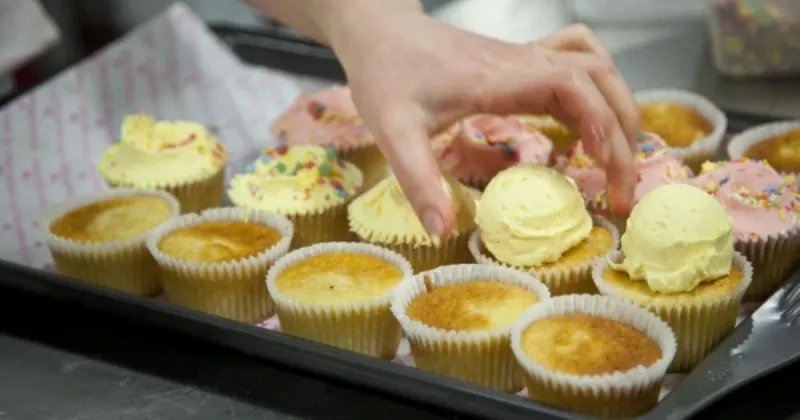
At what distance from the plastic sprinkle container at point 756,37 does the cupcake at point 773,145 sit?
42cm

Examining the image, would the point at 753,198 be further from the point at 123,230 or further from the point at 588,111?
the point at 123,230

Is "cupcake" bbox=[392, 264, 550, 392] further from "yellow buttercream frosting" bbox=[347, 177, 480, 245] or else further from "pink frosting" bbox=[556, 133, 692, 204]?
"pink frosting" bbox=[556, 133, 692, 204]

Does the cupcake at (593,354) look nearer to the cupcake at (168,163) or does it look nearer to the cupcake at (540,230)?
the cupcake at (540,230)

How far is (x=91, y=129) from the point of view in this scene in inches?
109

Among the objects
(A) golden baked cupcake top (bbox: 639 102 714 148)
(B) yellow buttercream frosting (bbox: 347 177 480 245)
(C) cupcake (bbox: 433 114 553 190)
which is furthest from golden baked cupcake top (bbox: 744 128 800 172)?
(B) yellow buttercream frosting (bbox: 347 177 480 245)

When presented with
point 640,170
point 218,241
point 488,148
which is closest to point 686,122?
point 640,170

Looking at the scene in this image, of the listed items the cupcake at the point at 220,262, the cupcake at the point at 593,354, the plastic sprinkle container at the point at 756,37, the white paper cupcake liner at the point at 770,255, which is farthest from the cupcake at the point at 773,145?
the cupcake at the point at 220,262

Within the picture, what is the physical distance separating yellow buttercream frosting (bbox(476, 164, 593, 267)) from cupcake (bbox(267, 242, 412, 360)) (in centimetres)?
18

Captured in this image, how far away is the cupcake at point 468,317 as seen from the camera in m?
1.78

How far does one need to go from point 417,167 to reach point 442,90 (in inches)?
6.1

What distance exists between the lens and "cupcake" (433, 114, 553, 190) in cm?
231

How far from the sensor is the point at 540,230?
77.5 inches

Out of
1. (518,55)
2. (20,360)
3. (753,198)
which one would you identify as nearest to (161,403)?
(20,360)

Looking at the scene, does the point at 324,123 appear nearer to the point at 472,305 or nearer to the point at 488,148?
the point at 488,148
